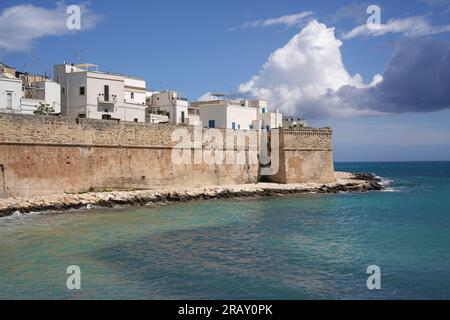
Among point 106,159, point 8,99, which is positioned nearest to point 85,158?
point 106,159

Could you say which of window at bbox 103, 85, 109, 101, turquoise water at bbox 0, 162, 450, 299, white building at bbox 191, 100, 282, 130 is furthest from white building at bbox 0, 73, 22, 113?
white building at bbox 191, 100, 282, 130

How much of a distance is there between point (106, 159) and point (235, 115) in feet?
44.9

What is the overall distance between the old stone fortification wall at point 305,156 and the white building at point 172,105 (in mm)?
7846

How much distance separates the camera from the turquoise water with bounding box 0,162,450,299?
7852mm

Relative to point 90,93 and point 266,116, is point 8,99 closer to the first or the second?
point 90,93

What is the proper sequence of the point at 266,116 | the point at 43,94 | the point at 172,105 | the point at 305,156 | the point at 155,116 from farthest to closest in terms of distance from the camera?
the point at 266,116 < the point at 172,105 < the point at 155,116 < the point at 305,156 < the point at 43,94

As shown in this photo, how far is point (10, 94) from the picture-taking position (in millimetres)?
20812

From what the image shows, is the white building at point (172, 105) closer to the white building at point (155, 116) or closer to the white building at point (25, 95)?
the white building at point (155, 116)

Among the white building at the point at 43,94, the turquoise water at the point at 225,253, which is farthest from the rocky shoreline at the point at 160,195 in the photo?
the white building at the point at 43,94

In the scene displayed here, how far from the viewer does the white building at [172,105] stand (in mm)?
30266

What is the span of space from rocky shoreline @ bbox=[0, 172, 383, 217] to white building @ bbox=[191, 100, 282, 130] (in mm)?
7923

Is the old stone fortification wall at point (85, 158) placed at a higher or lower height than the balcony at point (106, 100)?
lower

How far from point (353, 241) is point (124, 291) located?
667cm
